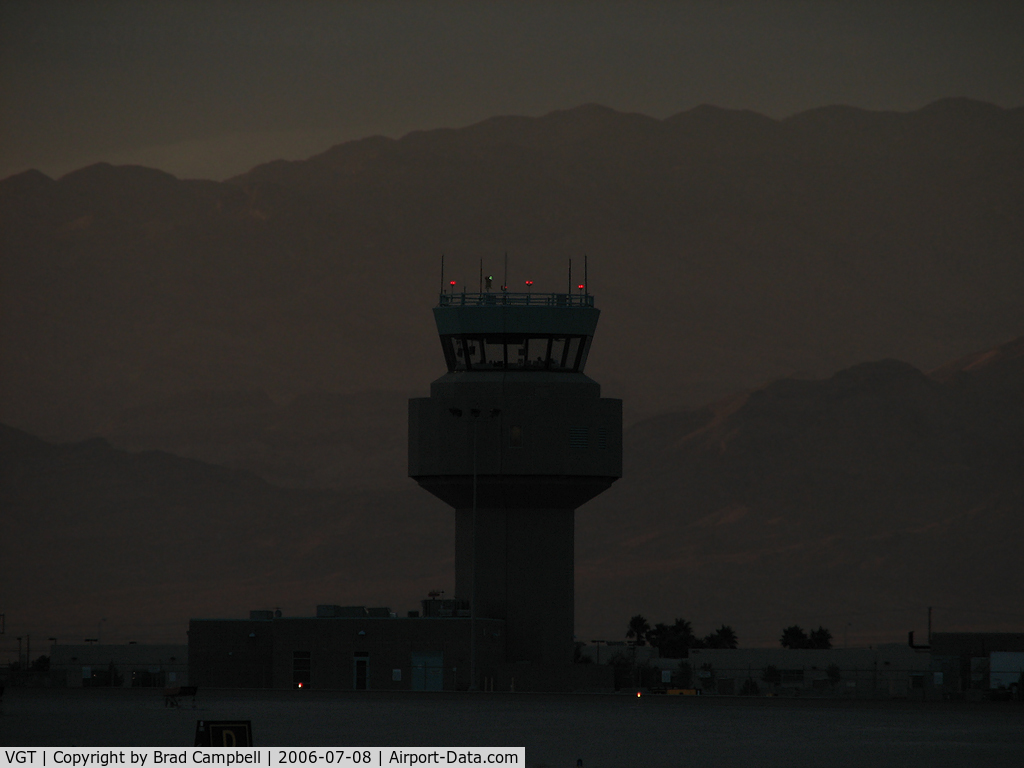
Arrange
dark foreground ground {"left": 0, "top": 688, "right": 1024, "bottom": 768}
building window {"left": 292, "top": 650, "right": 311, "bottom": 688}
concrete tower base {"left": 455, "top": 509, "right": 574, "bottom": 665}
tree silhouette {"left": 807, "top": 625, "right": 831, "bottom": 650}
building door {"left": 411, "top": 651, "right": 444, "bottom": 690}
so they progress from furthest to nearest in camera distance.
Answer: tree silhouette {"left": 807, "top": 625, "right": 831, "bottom": 650}, concrete tower base {"left": 455, "top": 509, "right": 574, "bottom": 665}, building window {"left": 292, "top": 650, "right": 311, "bottom": 688}, building door {"left": 411, "top": 651, "right": 444, "bottom": 690}, dark foreground ground {"left": 0, "top": 688, "right": 1024, "bottom": 768}

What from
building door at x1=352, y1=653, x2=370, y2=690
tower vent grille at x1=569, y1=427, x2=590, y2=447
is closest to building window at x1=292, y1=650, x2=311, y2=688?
building door at x1=352, y1=653, x2=370, y2=690

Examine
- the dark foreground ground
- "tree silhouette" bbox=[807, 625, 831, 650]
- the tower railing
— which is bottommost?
the dark foreground ground

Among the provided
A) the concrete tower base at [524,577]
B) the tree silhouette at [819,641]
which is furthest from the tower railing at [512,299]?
the tree silhouette at [819,641]

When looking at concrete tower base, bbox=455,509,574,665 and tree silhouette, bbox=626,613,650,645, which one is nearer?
concrete tower base, bbox=455,509,574,665

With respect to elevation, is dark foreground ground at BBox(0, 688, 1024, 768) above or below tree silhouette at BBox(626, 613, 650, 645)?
below

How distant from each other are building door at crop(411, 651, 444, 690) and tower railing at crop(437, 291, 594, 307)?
54.9 ft

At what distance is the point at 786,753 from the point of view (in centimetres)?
4747

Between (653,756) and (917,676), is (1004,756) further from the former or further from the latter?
(917,676)

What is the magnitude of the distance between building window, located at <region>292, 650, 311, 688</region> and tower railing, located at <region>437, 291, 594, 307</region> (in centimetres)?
1740

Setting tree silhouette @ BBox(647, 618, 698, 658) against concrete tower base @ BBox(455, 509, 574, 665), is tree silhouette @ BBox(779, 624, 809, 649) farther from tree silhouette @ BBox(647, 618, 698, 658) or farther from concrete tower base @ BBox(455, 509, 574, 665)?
concrete tower base @ BBox(455, 509, 574, 665)

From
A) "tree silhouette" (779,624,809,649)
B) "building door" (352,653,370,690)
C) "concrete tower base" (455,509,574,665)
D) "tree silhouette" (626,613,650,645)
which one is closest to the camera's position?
"building door" (352,653,370,690)

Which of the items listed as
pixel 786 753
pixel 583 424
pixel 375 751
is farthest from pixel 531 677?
pixel 375 751

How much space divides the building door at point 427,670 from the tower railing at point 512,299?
16744 millimetres

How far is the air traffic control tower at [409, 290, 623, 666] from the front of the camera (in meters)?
83.4
